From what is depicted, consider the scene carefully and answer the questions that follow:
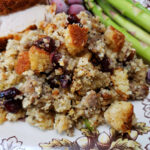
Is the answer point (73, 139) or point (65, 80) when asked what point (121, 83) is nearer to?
point (65, 80)

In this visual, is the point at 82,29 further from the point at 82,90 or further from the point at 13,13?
the point at 13,13

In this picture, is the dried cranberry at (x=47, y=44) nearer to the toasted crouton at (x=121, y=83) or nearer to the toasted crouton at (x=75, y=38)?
the toasted crouton at (x=75, y=38)

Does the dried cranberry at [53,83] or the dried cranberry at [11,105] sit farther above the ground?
the dried cranberry at [53,83]

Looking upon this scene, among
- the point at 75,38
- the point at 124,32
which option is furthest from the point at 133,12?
the point at 75,38

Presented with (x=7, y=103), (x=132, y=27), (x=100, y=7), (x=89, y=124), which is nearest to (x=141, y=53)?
(x=132, y=27)

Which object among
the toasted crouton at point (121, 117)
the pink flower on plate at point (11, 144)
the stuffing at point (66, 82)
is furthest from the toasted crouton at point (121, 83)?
the pink flower on plate at point (11, 144)
